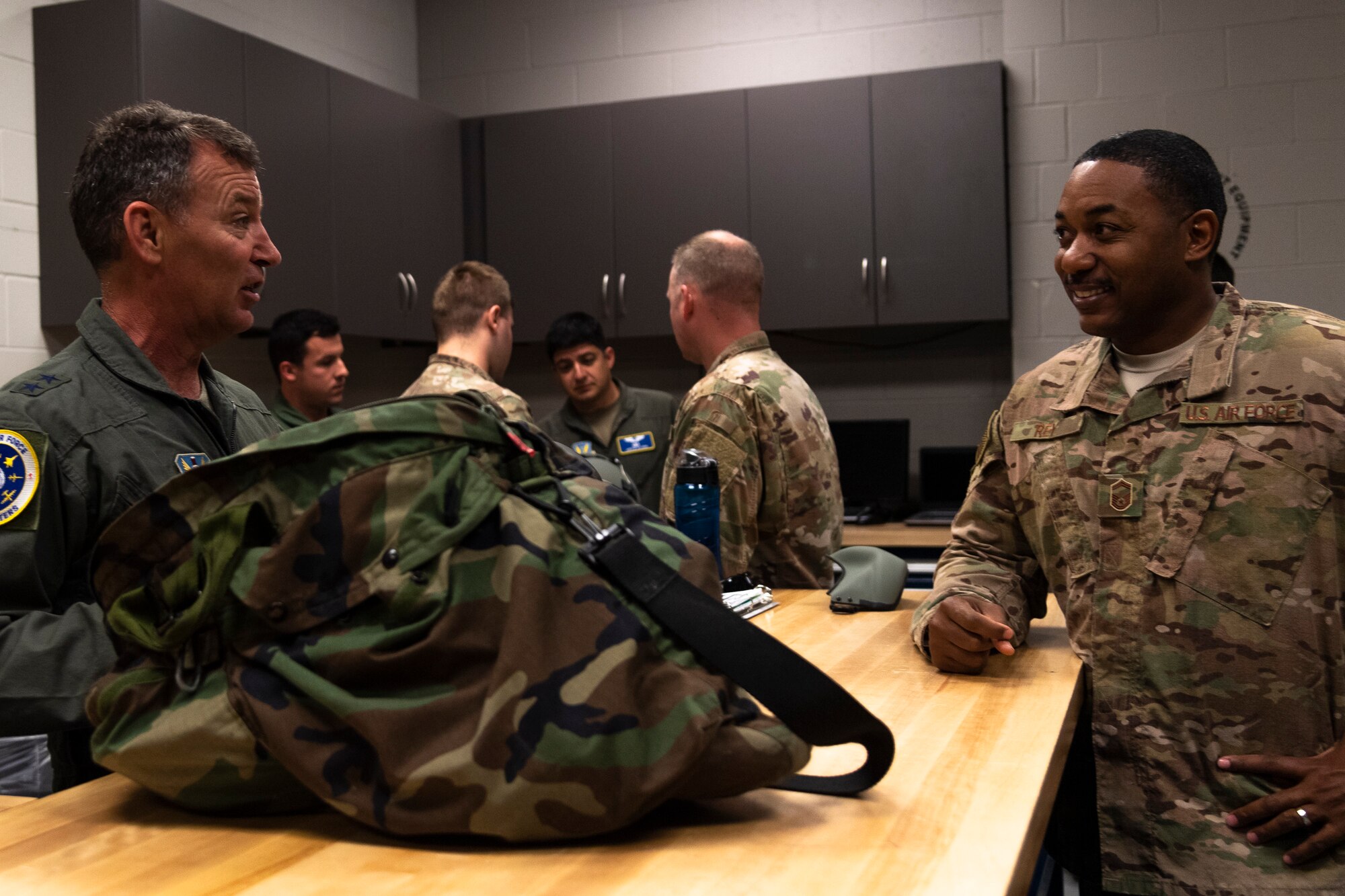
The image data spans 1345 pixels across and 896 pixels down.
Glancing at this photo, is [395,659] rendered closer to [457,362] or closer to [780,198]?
[457,362]

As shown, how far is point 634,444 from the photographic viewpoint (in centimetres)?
407

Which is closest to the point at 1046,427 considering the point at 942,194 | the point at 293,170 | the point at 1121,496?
the point at 1121,496

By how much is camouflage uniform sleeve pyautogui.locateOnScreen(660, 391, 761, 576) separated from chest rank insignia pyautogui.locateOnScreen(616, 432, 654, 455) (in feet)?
5.19

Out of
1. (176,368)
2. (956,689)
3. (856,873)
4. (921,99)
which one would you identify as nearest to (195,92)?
(176,368)

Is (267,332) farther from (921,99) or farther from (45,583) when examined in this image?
(45,583)

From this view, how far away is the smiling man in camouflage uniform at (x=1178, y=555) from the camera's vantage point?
4.65 ft

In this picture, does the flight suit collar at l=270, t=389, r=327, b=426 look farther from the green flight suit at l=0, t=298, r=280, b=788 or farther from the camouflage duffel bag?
the camouflage duffel bag

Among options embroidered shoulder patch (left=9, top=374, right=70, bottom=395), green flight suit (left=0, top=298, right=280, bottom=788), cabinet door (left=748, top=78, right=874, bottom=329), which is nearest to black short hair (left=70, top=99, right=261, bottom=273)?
green flight suit (left=0, top=298, right=280, bottom=788)

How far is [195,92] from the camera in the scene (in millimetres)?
3391

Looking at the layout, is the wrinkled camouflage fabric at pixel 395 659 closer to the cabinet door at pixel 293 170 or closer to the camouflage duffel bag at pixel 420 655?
the camouflage duffel bag at pixel 420 655

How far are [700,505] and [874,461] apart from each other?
278 cm

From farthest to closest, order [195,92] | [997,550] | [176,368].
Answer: [195,92]
[997,550]
[176,368]

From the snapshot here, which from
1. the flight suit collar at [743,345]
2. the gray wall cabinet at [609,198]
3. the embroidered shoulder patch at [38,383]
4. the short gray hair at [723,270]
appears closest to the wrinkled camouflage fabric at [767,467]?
the flight suit collar at [743,345]

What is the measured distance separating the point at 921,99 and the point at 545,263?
1.65 m
